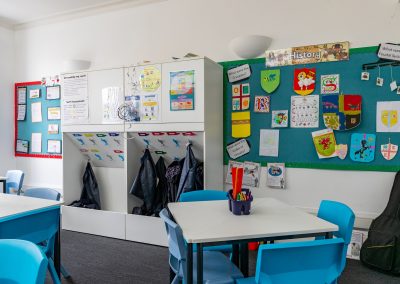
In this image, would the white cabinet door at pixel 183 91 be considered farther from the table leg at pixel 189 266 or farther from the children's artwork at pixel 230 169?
the table leg at pixel 189 266

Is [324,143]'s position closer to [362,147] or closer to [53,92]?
[362,147]

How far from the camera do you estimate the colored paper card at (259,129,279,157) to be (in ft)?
10.2

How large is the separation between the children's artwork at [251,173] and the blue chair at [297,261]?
73.7 inches

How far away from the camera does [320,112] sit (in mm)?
2943

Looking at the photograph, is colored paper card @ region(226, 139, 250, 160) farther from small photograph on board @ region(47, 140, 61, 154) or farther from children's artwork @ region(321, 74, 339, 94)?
small photograph on board @ region(47, 140, 61, 154)

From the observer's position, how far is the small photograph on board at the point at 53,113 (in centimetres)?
431

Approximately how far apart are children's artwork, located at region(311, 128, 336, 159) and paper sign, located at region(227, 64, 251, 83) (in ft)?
2.98

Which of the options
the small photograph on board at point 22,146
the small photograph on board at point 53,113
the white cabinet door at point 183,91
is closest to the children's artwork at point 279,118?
the white cabinet door at point 183,91

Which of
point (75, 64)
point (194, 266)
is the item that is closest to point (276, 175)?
point (194, 266)

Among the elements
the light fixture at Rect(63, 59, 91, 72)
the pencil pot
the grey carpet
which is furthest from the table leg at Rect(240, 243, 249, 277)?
the light fixture at Rect(63, 59, 91, 72)

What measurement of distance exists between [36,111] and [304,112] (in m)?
3.75

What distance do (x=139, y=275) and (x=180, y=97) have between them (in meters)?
1.62

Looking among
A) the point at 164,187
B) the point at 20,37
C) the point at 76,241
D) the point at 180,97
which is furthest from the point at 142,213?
the point at 20,37

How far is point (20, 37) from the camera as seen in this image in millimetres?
4609
